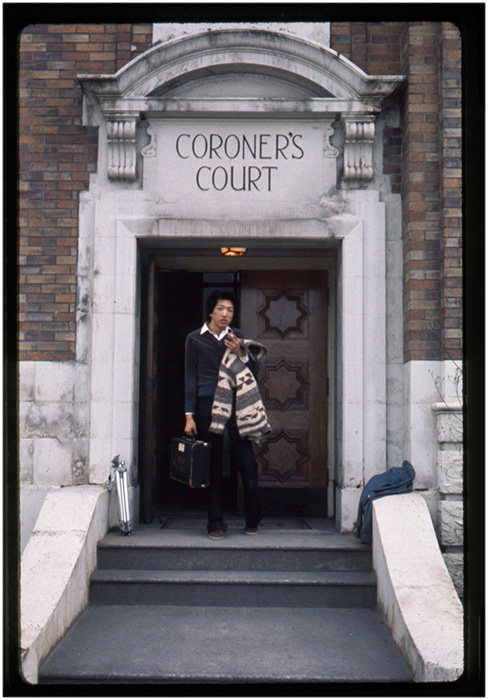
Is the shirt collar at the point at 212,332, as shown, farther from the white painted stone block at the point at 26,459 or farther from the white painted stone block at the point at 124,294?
the white painted stone block at the point at 26,459

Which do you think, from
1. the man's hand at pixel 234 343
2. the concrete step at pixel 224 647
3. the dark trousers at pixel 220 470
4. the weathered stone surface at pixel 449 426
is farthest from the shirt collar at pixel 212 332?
the concrete step at pixel 224 647

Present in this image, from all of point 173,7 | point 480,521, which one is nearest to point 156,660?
point 480,521

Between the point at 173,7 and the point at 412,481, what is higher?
the point at 173,7

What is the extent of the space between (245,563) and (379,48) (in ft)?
15.4

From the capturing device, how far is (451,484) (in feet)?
18.7

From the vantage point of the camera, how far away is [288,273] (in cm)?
720

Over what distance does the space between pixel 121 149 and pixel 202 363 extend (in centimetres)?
209

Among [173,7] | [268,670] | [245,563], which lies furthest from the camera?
[245,563]

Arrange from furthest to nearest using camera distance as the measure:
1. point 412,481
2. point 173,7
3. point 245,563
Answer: point 412,481 < point 245,563 < point 173,7

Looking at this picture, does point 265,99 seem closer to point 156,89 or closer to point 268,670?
point 156,89

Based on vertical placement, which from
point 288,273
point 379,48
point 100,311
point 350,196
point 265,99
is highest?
point 379,48

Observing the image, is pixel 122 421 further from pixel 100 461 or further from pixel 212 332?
pixel 212 332

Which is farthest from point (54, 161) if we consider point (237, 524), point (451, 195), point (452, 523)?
point (452, 523)

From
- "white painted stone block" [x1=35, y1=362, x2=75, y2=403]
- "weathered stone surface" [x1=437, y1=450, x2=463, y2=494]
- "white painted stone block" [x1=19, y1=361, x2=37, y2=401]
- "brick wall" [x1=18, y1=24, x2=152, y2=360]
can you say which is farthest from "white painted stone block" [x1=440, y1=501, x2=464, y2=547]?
"white painted stone block" [x1=19, y1=361, x2=37, y2=401]
